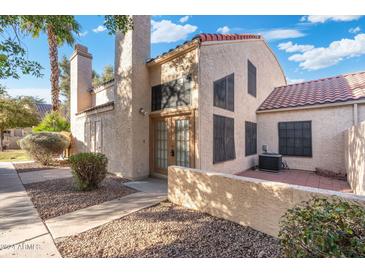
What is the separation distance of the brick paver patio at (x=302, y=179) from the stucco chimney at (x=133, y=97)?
17.7 ft

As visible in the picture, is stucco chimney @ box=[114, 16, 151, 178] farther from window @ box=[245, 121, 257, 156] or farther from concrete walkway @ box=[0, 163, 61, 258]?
window @ box=[245, 121, 257, 156]

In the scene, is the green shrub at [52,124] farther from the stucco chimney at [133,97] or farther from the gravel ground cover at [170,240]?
the gravel ground cover at [170,240]

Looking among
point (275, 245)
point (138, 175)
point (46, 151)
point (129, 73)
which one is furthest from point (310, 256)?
point (46, 151)

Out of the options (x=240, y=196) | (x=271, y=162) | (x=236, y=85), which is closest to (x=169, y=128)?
(x=236, y=85)

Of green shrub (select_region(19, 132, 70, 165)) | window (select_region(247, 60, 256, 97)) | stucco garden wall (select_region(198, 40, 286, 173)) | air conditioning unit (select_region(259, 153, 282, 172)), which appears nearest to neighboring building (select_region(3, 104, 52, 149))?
green shrub (select_region(19, 132, 70, 165))

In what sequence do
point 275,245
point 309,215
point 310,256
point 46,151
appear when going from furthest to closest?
point 46,151 < point 275,245 < point 309,215 < point 310,256

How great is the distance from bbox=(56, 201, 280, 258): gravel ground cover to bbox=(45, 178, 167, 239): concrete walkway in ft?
0.93

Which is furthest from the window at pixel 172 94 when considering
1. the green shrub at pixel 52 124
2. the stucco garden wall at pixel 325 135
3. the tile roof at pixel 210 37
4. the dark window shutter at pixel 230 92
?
the green shrub at pixel 52 124

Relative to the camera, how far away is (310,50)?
27.0ft

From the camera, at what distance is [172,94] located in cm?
764

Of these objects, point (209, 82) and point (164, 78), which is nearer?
point (209, 82)

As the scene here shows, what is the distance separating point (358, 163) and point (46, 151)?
15.1 meters

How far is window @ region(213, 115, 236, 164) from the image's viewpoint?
7.40m
